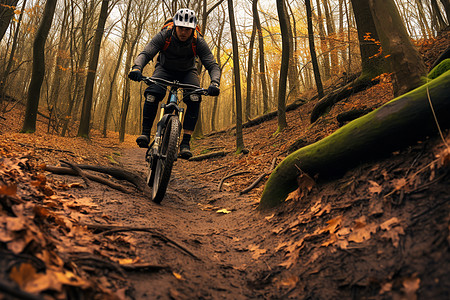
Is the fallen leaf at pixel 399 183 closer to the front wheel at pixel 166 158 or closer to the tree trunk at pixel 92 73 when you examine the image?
the front wheel at pixel 166 158

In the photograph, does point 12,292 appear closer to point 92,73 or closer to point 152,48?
point 152,48

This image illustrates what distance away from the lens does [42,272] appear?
3.50 ft

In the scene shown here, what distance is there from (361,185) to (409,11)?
87.2 feet

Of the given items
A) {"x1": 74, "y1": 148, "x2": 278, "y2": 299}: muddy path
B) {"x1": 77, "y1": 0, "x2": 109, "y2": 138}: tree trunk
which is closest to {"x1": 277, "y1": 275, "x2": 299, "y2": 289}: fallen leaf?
{"x1": 74, "y1": 148, "x2": 278, "y2": 299}: muddy path

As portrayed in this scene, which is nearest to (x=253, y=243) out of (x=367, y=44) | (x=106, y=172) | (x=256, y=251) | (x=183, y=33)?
(x=256, y=251)

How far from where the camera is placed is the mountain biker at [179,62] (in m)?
4.05

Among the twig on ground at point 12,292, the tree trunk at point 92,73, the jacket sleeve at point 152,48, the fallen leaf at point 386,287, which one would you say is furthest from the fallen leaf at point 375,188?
the tree trunk at point 92,73

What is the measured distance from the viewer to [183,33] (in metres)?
4.06

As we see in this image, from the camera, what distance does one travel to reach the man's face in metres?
4.02

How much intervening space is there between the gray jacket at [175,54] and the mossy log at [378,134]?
86.5 inches

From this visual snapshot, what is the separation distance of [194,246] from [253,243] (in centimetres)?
69

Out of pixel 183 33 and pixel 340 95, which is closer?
pixel 183 33

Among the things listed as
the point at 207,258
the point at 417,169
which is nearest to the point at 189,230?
the point at 207,258

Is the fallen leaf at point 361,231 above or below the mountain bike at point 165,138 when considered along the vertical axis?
below
